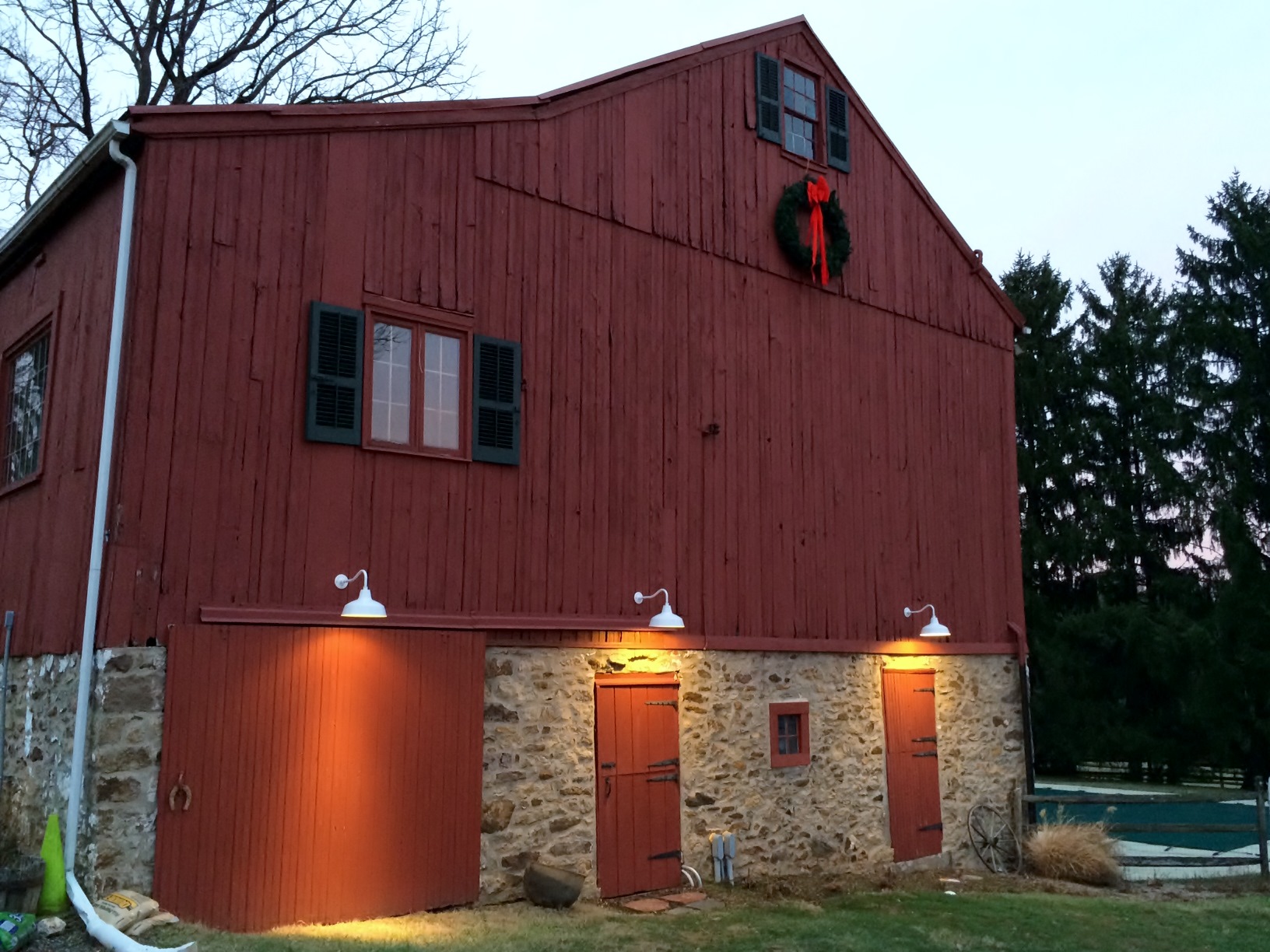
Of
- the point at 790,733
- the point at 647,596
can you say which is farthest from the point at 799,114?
the point at 790,733

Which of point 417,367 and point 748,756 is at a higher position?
point 417,367

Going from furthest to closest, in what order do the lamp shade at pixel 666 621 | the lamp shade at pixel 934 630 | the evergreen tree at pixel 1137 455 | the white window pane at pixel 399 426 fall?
1. the evergreen tree at pixel 1137 455
2. the lamp shade at pixel 934 630
3. the lamp shade at pixel 666 621
4. the white window pane at pixel 399 426

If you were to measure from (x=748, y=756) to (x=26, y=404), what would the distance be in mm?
6914

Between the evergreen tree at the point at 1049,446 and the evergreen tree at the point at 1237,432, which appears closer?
the evergreen tree at the point at 1237,432

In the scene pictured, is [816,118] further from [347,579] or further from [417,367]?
[347,579]

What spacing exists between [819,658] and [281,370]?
6063 mm

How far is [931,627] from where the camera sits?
11.6m

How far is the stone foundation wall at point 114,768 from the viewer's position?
6.78 meters

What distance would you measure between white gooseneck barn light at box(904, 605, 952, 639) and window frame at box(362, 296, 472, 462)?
5.35m

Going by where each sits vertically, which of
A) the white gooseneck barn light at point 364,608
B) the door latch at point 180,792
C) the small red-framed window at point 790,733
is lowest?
the door latch at point 180,792

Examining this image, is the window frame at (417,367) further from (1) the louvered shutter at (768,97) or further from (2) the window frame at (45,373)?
(1) the louvered shutter at (768,97)

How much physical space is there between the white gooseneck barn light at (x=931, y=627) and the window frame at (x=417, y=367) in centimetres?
535

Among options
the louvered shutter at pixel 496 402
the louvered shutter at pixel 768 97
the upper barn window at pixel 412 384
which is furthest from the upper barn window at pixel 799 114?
the upper barn window at pixel 412 384

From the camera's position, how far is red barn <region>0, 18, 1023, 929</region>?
741 cm
